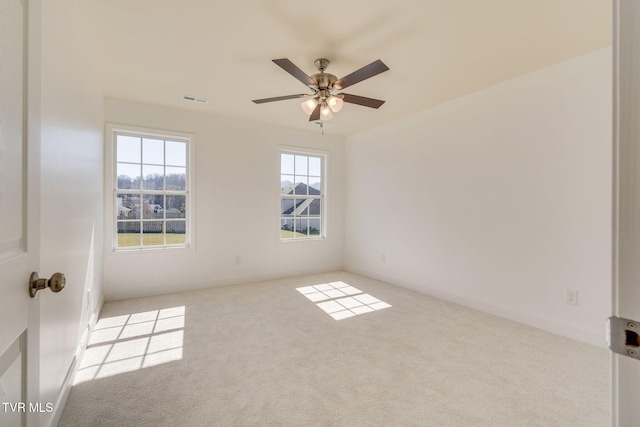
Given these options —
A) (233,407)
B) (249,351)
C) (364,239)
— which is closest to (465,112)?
Answer: (364,239)

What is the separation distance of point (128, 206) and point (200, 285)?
4.71ft

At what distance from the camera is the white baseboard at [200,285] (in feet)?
11.8

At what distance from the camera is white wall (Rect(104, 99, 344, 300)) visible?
12.1ft

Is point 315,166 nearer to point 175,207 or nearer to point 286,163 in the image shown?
point 286,163

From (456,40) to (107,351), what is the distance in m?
3.86

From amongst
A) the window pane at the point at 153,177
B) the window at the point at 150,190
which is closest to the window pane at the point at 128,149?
the window at the point at 150,190

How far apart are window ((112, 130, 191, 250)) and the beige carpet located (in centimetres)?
98

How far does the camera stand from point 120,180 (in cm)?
371

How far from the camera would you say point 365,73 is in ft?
7.20

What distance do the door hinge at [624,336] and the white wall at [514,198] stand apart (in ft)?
8.83

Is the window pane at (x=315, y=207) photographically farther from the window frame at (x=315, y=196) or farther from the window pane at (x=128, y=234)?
the window pane at (x=128, y=234)

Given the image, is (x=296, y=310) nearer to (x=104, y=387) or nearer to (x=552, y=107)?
(x=104, y=387)

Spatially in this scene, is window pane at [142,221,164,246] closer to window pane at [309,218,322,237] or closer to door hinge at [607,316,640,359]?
window pane at [309,218,322,237]

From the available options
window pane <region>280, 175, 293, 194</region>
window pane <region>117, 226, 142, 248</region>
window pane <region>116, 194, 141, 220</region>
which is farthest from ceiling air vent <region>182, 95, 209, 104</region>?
window pane <region>117, 226, 142, 248</region>
